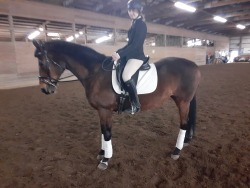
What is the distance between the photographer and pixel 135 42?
7.88ft

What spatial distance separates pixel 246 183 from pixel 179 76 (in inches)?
60.0

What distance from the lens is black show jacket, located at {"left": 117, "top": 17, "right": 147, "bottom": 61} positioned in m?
2.40

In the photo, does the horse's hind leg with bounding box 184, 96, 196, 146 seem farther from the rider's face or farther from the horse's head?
the horse's head

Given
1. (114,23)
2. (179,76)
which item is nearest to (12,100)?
(179,76)

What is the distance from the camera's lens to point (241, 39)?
3244cm

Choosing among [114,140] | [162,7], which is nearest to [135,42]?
[114,140]

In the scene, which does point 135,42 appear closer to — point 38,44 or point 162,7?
point 38,44

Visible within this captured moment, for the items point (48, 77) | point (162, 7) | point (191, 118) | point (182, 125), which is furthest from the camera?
point (162, 7)

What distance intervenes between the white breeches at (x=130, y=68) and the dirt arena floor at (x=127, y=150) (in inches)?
46.0

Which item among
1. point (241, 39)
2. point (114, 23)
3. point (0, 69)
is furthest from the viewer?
point (241, 39)

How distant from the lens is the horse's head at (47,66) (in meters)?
2.38

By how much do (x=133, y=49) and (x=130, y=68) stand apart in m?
0.24

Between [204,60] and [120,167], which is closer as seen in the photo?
[120,167]

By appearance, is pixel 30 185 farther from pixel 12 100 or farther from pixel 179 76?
pixel 12 100
